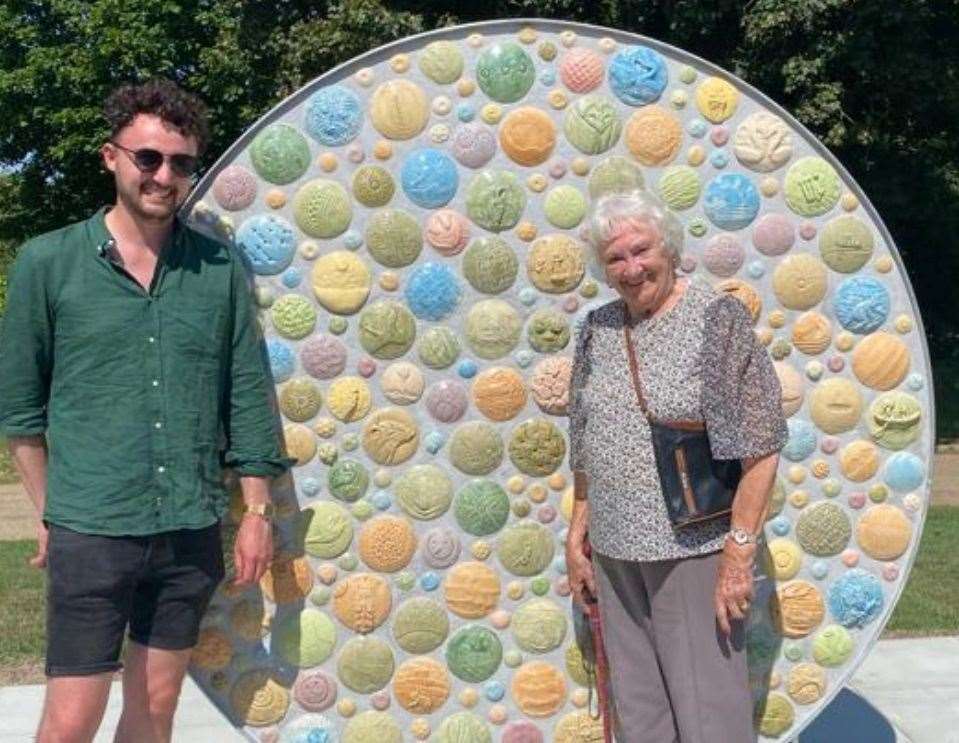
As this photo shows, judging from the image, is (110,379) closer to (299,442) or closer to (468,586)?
(299,442)

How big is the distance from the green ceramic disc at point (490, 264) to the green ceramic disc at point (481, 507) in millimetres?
569

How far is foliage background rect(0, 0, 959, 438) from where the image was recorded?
13547 millimetres

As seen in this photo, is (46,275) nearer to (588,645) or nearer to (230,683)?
(230,683)

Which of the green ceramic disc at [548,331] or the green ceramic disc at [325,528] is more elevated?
the green ceramic disc at [548,331]

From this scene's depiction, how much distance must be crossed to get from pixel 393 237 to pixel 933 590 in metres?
4.88

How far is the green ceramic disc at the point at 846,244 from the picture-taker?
3.73 metres

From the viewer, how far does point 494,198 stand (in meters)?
3.69

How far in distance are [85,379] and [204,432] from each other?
12.1 inches

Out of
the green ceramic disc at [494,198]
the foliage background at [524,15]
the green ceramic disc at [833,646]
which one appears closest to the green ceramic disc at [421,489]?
the green ceramic disc at [494,198]

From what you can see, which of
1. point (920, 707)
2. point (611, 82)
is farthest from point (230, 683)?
point (920, 707)

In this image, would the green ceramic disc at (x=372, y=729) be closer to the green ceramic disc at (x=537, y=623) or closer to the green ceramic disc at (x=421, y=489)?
the green ceramic disc at (x=537, y=623)

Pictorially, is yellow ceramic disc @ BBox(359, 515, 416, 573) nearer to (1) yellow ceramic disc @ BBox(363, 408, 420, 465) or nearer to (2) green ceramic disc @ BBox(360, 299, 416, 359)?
(1) yellow ceramic disc @ BBox(363, 408, 420, 465)

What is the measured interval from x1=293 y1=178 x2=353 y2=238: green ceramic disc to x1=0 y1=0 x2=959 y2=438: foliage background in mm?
9785

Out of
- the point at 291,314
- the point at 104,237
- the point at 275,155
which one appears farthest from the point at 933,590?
the point at 104,237
